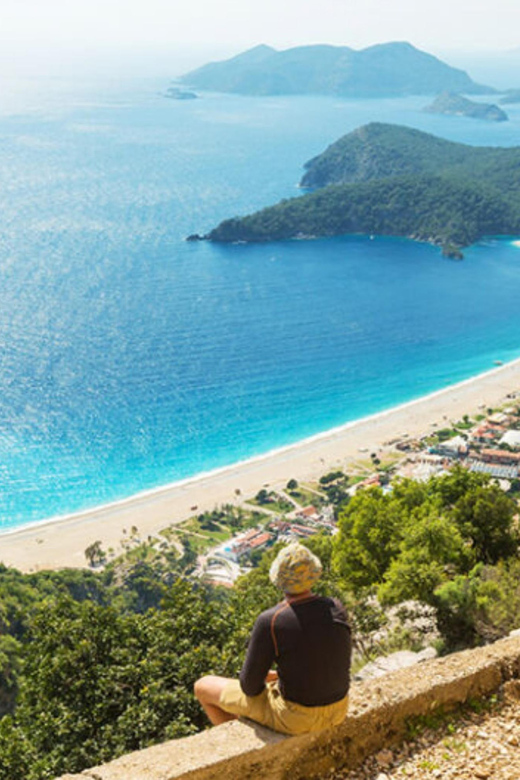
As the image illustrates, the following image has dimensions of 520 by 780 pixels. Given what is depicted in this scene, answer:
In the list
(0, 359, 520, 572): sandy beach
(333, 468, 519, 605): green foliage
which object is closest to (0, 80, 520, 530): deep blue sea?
(0, 359, 520, 572): sandy beach

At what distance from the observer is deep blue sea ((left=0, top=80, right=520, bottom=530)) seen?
154 feet

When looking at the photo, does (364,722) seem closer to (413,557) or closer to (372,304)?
(413,557)

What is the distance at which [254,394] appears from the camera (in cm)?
5388

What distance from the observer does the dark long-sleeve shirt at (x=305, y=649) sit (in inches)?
175

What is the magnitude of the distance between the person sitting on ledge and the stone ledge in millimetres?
150

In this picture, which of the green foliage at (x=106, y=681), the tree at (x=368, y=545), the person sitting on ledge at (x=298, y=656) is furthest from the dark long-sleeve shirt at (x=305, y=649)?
the tree at (x=368, y=545)

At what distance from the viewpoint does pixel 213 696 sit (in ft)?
16.9

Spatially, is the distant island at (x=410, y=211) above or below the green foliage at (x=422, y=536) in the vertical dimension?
above

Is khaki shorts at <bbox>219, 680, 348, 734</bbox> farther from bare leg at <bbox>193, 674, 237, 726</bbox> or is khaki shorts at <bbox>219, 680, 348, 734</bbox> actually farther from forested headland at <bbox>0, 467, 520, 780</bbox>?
forested headland at <bbox>0, 467, 520, 780</bbox>

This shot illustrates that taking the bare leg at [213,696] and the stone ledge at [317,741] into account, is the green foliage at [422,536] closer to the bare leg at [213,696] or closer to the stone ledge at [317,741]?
the stone ledge at [317,741]

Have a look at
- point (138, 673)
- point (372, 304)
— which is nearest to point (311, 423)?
point (372, 304)

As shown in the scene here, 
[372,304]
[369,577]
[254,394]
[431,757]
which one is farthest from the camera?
[372,304]

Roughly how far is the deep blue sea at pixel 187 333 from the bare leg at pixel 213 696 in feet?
121

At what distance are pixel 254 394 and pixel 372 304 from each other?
79.8 ft
